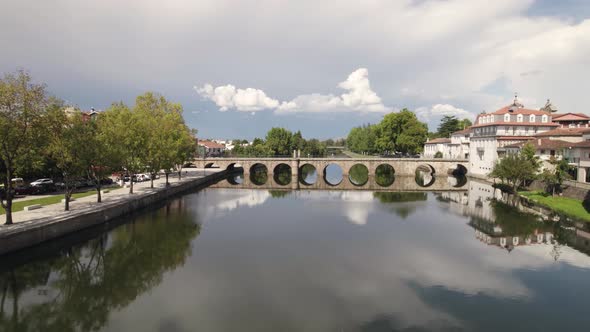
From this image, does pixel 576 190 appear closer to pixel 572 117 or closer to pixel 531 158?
pixel 531 158

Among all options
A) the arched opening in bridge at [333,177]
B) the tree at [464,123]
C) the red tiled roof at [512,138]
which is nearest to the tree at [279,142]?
the arched opening in bridge at [333,177]

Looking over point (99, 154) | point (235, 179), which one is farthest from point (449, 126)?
point (99, 154)

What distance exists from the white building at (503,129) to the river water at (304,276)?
42.8 m

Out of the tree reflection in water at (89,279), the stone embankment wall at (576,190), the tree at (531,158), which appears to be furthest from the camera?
the tree at (531,158)

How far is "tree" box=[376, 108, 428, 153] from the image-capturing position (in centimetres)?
10481

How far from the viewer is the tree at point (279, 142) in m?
129

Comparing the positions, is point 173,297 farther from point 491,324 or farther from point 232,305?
point 491,324

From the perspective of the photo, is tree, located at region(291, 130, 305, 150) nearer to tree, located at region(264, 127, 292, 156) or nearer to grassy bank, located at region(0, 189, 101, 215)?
tree, located at region(264, 127, 292, 156)

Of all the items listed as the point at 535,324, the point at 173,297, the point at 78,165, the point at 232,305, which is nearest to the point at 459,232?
the point at 535,324

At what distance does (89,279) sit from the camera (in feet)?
73.8

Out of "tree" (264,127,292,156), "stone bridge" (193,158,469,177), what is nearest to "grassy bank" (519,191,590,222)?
"stone bridge" (193,158,469,177)

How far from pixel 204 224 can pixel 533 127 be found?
3142 inches

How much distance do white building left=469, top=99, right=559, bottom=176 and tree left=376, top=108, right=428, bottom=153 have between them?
22697 millimetres

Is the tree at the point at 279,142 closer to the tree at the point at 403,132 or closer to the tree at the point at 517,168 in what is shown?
the tree at the point at 403,132
